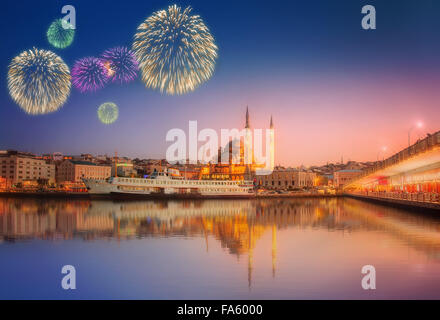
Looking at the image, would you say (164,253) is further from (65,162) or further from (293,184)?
(293,184)

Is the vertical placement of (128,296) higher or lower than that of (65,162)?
lower

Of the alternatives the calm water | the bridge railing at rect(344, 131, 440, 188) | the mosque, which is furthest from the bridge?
the mosque

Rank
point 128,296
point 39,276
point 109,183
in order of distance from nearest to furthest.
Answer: point 128,296 < point 39,276 < point 109,183

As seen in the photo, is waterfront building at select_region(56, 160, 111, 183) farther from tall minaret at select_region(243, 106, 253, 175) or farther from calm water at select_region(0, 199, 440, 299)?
calm water at select_region(0, 199, 440, 299)

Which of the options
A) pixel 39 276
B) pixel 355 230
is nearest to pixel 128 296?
pixel 39 276

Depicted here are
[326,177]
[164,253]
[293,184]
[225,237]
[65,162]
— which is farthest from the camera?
[326,177]

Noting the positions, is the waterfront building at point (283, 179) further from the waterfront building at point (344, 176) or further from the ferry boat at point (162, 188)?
the ferry boat at point (162, 188)
